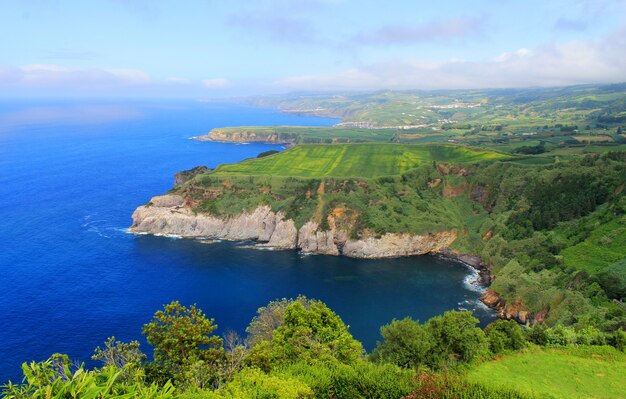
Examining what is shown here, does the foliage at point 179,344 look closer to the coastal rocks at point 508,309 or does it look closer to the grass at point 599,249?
the coastal rocks at point 508,309

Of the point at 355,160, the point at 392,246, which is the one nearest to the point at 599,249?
the point at 392,246

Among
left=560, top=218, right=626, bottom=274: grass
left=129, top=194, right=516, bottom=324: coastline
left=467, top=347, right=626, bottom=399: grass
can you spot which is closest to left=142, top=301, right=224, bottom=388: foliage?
left=467, top=347, right=626, bottom=399: grass

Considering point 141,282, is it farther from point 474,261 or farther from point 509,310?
point 474,261

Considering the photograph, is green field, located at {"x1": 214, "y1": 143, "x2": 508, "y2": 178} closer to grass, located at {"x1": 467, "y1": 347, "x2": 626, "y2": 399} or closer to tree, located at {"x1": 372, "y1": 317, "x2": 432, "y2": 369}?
tree, located at {"x1": 372, "y1": 317, "x2": 432, "y2": 369}

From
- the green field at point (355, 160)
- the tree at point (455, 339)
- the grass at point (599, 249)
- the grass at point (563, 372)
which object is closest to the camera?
the grass at point (563, 372)

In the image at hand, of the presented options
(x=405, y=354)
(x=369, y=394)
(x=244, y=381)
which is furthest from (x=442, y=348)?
(x=244, y=381)

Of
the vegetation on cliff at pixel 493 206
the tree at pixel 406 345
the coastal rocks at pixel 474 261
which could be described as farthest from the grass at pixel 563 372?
the coastal rocks at pixel 474 261
